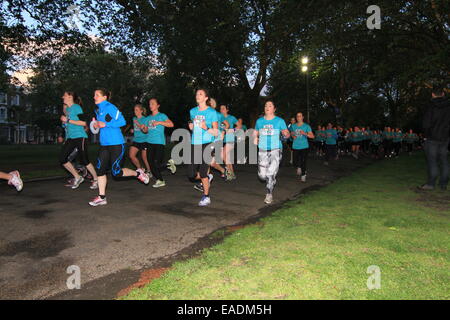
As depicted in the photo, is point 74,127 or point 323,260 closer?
point 323,260

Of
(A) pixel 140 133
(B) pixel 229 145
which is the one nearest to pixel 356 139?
(B) pixel 229 145

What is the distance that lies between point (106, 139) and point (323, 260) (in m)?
4.54

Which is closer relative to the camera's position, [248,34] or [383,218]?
[383,218]

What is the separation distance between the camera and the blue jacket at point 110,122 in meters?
6.56

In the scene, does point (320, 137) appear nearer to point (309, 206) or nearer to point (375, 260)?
point (309, 206)

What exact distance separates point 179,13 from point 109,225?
1663 centimetres

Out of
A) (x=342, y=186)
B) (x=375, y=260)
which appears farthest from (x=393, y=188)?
(x=375, y=260)

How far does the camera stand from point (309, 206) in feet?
22.5

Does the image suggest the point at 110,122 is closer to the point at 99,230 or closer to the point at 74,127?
Result: the point at 74,127

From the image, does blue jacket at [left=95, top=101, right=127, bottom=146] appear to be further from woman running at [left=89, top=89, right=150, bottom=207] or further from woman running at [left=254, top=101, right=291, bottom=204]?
woman running at [left=254, top=101, right=291, bottom=204]

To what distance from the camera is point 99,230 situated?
507 centimetres

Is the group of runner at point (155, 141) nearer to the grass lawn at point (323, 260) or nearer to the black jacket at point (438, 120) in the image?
the grass lawn at point (323, 260)

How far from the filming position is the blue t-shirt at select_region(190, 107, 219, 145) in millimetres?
6652

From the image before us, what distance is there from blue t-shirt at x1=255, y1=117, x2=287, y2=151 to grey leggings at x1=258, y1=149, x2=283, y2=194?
4.0 inches
